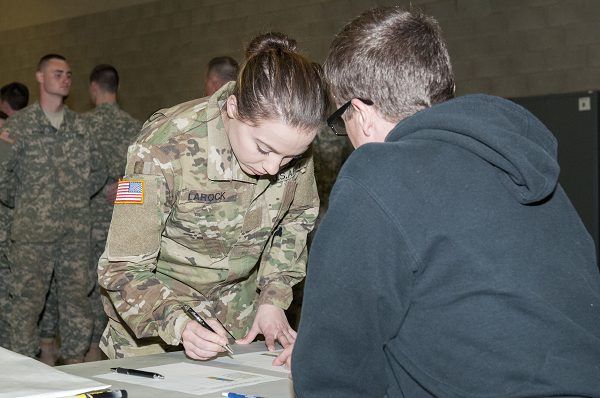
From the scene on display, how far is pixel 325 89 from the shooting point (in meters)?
1.74

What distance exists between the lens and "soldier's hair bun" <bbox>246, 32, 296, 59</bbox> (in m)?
1.86

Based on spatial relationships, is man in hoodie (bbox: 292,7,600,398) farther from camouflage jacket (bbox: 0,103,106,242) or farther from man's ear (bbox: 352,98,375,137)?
camouflage jacket (bbox: 0,103,106,242)

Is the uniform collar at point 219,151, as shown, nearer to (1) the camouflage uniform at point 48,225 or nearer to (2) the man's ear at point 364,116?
(2) the man's ear at point 364,116

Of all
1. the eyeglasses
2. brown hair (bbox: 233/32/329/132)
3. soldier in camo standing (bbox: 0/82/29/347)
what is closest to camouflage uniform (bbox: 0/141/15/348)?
soldier in camo standing (bbox: 0/82/29/347)

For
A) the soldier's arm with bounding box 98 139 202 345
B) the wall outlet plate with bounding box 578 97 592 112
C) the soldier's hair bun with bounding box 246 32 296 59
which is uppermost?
the soldier's hair bun with bounding box 246 32 296 59

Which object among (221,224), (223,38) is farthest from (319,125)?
(223,38)

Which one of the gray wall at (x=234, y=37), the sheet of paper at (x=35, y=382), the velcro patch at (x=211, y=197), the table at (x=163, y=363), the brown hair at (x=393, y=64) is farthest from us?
the gray wall at (x=234, y=37)

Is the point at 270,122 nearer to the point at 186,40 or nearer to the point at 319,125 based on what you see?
the point at 319,125

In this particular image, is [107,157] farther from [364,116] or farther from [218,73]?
[364,116]

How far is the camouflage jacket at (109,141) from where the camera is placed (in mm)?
5023

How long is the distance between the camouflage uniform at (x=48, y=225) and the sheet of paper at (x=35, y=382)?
3.16 meters

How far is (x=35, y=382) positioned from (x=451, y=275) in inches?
29.4

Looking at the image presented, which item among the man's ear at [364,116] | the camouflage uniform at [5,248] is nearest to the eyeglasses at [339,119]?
the man's ear at [364,116]

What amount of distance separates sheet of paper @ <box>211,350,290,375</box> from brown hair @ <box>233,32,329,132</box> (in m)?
0.49
